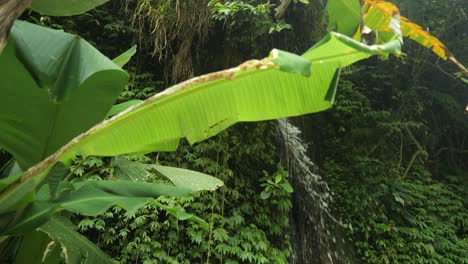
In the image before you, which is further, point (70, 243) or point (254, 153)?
point (254, 153)

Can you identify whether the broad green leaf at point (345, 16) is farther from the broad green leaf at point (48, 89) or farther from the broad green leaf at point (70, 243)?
the broad green leaf at point (70, 243)

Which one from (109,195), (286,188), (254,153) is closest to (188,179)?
(109,195)

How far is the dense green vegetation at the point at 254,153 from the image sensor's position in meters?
1.08

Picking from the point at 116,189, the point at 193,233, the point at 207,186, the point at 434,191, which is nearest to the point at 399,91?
the point at 434,191

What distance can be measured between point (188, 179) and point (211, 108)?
0.74 metres

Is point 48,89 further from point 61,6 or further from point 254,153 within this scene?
point 254,153

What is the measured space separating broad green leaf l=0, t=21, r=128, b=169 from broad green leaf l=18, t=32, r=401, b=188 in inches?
5.6

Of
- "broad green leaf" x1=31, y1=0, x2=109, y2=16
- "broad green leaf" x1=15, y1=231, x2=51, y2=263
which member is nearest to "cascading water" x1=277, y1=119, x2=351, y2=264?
"broad green leaf" x1=15, y1=231, x2=51, y2=263

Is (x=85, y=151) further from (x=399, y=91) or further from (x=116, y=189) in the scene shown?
(x=399, y=91)

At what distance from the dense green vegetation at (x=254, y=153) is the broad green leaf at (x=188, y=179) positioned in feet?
0.04

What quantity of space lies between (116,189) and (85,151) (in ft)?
1.25

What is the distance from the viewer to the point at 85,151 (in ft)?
3.05

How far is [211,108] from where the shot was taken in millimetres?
948

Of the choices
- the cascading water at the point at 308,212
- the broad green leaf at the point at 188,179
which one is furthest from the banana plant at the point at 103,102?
the cascading water at the point at 308,212
